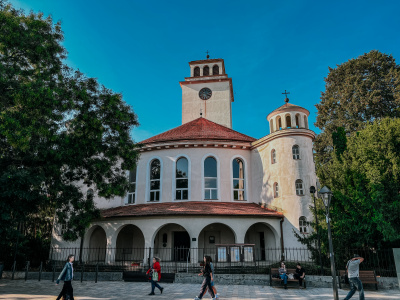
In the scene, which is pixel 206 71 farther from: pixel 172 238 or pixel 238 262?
pixel 238 262

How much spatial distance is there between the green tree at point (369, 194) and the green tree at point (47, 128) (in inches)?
473

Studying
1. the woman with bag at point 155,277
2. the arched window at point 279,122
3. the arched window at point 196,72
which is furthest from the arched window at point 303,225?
the arched window at point 196,72

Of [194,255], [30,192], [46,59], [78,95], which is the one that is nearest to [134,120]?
[78,95]

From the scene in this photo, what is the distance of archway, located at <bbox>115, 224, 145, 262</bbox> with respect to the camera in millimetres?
22097

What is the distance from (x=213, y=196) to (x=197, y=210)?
3353 mm

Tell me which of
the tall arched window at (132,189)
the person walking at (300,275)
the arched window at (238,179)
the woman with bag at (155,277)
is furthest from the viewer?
the tall arched window at (132,189)

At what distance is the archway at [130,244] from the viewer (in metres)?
22.1

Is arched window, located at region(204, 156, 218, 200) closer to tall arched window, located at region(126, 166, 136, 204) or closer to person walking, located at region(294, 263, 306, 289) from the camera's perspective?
tall arched window, located at region(126, 166, 136, 204)

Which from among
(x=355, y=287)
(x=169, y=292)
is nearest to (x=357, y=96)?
(x=355, y=287)

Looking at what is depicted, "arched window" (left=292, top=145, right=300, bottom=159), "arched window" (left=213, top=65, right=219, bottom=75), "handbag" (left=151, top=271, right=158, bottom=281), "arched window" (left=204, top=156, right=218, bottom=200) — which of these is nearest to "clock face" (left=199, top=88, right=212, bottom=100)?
"arched window" (left=213, top=65, right=219, bottom=75)

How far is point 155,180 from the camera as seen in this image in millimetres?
23578

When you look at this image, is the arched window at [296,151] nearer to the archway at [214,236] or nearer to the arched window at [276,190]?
the arched window at [276,190]

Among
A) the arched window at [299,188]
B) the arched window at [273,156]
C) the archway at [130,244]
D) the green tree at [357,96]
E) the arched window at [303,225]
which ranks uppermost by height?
the green tree at [357,96]

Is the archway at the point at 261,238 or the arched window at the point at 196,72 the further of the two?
the arched window at the point at 196,72
